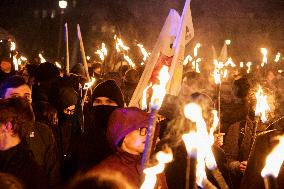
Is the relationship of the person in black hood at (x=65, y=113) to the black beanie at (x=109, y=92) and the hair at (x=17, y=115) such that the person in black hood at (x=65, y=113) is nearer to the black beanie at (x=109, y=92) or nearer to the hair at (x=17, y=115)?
the black beanie at (x=109, y=92)

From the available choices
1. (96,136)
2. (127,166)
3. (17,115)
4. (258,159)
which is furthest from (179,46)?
(258,159)

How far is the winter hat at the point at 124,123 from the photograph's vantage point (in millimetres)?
3182

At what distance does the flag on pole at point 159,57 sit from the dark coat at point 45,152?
1.39 m

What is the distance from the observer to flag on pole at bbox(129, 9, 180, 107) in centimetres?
501

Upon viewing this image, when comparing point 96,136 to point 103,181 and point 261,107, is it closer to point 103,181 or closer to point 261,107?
point 103,181

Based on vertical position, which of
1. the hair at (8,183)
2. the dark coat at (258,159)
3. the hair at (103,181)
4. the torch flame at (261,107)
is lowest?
the hair at (103,181)

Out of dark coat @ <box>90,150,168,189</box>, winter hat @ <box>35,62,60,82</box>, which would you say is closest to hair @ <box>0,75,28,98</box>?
dark coat @ <box>90,150,168,189</box>

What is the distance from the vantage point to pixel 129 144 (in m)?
3.19

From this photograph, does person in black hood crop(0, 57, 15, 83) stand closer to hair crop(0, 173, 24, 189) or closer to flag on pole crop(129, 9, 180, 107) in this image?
flag on pole crop(129, 9, 180, 107)

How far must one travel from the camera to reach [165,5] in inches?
1053

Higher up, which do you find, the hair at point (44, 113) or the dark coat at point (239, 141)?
the hair at point (44, 113)

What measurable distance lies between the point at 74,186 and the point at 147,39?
2471 centimetres

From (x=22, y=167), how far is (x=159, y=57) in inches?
107

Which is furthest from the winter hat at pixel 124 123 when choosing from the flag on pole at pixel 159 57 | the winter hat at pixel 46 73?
the winter hat at pixel 46 73
